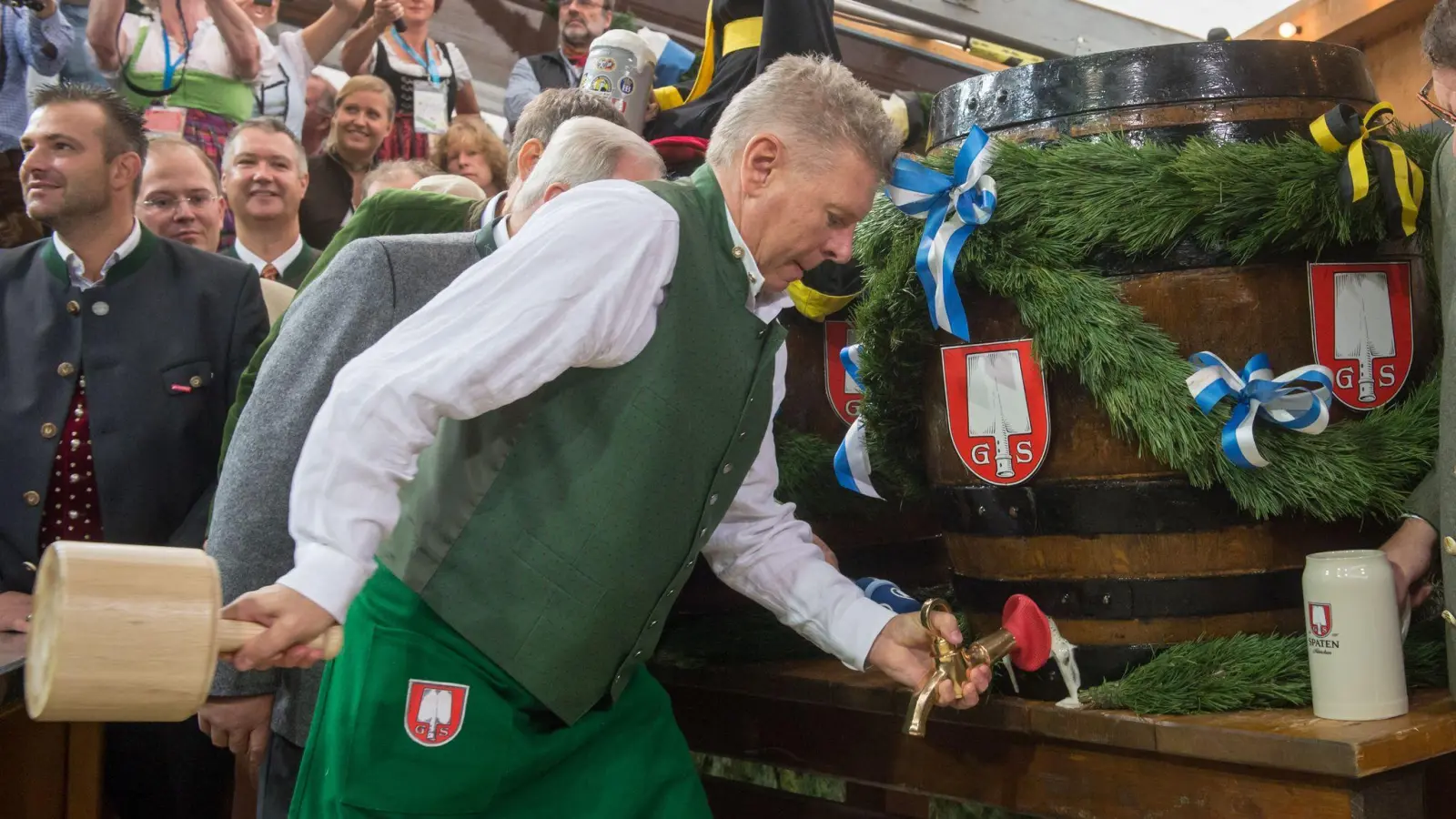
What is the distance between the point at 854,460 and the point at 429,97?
3020 millimetres

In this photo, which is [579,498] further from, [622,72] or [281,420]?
[622,72]

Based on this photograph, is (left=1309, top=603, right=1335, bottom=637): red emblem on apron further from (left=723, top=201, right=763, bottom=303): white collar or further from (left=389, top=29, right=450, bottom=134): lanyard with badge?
(left=389, top=29, right=450, bottom=134): lanyard with badge

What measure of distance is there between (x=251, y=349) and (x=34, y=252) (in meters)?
0.48

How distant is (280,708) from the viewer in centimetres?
206

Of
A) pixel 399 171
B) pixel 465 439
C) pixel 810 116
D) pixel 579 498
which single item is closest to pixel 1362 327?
pixel 810 116

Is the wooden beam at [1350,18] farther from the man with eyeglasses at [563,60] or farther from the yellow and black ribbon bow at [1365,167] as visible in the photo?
the man with eyeglasses at [563,60]

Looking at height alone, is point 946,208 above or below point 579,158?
below

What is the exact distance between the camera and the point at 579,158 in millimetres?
2139

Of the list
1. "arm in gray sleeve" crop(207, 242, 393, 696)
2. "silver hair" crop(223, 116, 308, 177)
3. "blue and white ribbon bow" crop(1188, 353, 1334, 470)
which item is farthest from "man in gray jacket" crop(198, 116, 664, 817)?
"silver hair" crop(223, 116, 308, 177)

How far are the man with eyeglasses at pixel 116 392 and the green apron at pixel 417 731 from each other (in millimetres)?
909

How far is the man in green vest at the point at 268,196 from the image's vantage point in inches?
141

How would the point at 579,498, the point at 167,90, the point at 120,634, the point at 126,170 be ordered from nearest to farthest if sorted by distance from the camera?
1. the point at 120,634
2. the point at 579,498
3. the point at 126,170
4. the point at 167,90

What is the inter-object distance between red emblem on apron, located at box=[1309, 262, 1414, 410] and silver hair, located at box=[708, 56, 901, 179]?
0.62 m

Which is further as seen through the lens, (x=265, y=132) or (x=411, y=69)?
(x=411, y=69)
